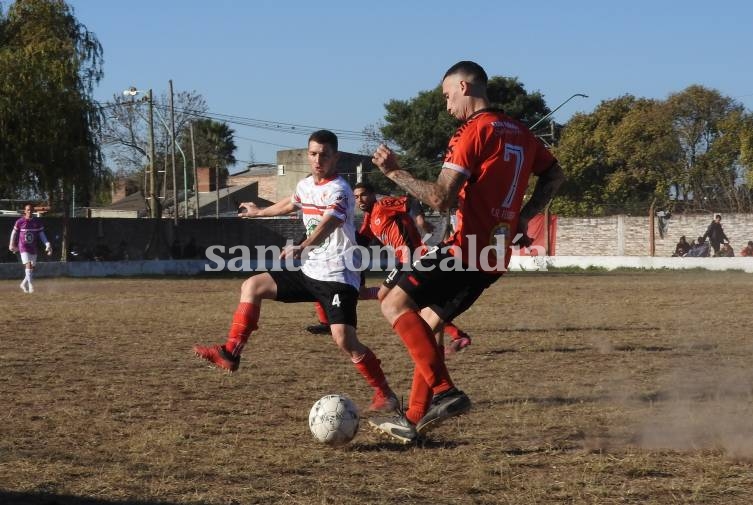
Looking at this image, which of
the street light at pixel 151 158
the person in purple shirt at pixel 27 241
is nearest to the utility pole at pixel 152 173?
the street light at pixel 151 158

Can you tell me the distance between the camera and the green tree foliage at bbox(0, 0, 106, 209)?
105ft

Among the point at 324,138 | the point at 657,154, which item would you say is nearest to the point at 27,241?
the point at 324,138

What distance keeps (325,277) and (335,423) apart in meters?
1.27

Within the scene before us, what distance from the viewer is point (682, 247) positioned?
114ft

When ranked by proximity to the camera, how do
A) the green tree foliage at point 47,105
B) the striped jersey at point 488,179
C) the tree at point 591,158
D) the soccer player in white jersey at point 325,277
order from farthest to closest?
the tree at point 591,158, the green tree foliage at point 47,105, the soccer player in white jersey at point 325,277, the striped jersey at point 488,179

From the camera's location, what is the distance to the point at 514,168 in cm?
543

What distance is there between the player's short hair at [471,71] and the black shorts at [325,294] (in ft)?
5.69

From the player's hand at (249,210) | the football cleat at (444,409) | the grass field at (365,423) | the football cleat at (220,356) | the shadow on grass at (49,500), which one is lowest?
the grass field at (365,423)

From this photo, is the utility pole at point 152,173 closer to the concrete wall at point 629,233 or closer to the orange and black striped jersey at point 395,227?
the concrete wall at point 629,233

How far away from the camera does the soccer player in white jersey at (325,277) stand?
21.6ft

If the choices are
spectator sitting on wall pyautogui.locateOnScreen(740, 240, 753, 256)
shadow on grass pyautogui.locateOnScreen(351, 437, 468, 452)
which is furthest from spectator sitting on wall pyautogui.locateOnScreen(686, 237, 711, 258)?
shadow on grass pyautogui.locateOnScreen(351, 437, 468, 452)

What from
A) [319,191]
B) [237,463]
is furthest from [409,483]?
[319,191]

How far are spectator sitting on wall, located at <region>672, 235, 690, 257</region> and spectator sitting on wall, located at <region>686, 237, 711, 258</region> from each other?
0.66ft

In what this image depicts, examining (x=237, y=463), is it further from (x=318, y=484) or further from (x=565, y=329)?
(x=565, y=329)
